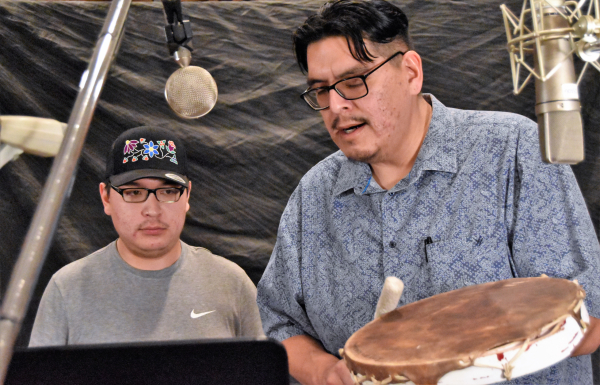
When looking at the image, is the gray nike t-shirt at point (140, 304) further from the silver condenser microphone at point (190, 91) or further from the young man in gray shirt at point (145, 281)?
the silver condenser microphone at point (190, 91)

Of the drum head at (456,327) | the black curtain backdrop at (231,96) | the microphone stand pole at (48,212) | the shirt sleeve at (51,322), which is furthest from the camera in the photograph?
the black curtain backdrop at (231,96)

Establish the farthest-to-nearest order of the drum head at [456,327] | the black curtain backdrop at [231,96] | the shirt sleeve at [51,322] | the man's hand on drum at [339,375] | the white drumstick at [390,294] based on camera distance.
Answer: the black curtain backdrop at [231,96] → the shirt sleeve at [51,322] → the man's hand on drum at [339,375] → the white drumstick at [390,294] → the drum head at [456,327]

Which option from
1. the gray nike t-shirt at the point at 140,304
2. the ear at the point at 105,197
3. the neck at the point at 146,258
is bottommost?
the gray nike t-shirt at the point at 140,304

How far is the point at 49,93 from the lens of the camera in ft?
8.05

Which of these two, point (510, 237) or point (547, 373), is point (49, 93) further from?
point (547, 373)

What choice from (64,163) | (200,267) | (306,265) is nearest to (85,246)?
(200,267)

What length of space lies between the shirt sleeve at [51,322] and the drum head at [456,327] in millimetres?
1413

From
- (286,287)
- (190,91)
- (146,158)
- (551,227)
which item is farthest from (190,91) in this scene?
(551,227)

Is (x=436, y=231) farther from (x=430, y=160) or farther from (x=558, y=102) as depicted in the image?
(x=558, y=102)

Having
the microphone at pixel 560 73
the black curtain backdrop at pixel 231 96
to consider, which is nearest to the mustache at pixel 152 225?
the black curtain backdrop at pixel 231 96

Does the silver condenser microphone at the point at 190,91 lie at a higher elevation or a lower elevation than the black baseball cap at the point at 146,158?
higher

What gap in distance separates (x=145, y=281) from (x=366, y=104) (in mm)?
1217

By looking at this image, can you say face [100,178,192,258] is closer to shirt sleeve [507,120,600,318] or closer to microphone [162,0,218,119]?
microphone [162,0,218,119]

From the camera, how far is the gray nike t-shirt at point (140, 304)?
2012 mm
